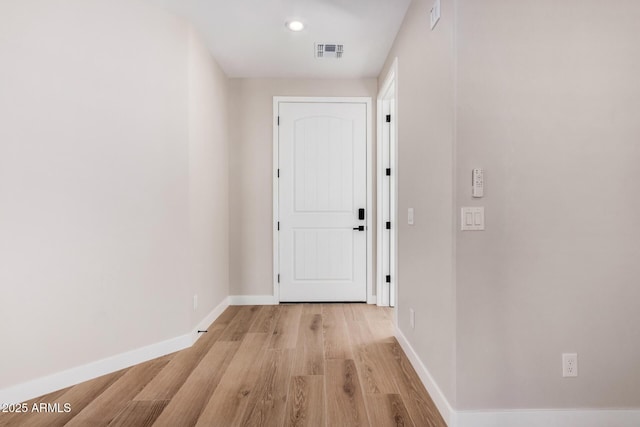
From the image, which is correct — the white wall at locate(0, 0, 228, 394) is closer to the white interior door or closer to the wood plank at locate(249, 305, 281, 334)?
the wood plank at locate(249, 305, 281, 334)

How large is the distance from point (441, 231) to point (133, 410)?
192cm

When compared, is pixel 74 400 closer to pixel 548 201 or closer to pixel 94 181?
pixel 94 181

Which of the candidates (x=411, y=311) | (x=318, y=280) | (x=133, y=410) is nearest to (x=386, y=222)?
(x=318, y=280)

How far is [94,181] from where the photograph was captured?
212 centimetres

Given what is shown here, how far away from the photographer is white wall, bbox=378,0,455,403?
1668mm

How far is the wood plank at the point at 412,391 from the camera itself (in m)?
1.70

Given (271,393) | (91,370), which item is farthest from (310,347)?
(91,370)

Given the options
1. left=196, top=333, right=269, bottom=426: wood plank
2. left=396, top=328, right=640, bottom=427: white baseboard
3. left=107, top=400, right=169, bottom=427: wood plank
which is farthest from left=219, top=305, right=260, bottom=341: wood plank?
left=396, top=328, right=640, bottom=427: white baseboard

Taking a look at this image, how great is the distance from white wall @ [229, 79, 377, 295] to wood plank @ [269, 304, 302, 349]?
0.37 m

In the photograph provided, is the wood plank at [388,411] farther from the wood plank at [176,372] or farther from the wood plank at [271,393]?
the wood plank at [176,372]

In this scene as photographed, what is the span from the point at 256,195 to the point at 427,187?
7.31 ft

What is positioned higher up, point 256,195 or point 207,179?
point 207,179

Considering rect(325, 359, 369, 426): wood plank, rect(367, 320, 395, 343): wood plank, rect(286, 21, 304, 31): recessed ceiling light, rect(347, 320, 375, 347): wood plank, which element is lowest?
rect(367, 320, 395, 343): wood plank

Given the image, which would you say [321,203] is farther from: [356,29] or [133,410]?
[133,410]
